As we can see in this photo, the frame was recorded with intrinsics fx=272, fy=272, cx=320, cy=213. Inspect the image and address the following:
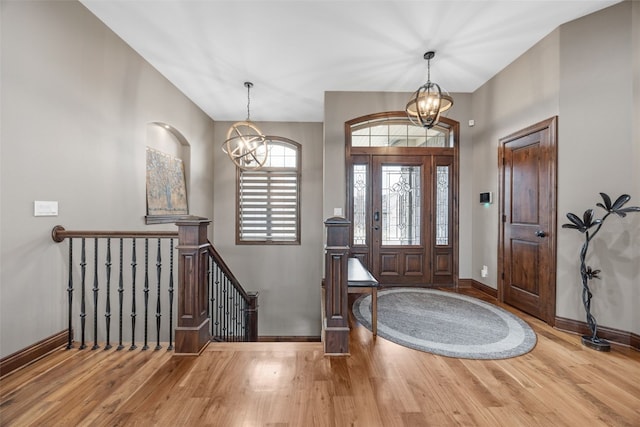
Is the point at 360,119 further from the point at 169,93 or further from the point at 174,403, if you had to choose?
the point at 174,403

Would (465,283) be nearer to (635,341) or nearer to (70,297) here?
(635,341)

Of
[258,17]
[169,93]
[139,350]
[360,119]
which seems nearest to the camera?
[139,350]

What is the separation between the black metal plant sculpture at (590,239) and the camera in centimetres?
230

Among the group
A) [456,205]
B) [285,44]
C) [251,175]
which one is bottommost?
[456,205]

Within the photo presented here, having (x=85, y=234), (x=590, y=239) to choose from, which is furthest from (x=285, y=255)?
(x=590, y=239)

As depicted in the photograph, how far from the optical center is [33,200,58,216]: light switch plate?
Answer: 6.94 feet

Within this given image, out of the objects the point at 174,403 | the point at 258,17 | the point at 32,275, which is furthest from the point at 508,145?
the point at 32,275

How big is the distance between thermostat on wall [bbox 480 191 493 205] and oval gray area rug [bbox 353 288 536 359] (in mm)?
1393

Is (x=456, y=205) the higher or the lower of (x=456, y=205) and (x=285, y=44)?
the lower

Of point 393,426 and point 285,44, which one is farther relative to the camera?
point 285,44

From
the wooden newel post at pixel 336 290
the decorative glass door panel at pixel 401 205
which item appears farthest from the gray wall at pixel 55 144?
the decorative glass door panel at pixel 401 205

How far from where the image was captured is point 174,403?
1.67m

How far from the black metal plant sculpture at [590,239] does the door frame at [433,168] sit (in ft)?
6.02

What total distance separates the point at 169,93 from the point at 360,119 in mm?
2892
